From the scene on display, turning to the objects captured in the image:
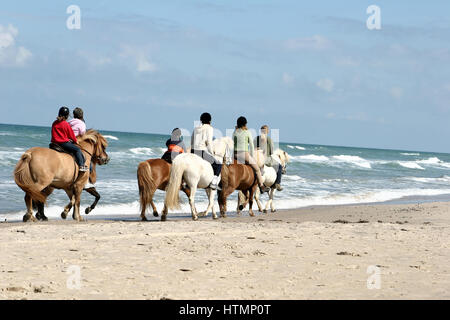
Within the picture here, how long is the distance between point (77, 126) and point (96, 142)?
1.64 ft

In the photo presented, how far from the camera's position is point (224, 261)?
25.0 ft

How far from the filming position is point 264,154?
1616 cm

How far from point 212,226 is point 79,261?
4.22 metres

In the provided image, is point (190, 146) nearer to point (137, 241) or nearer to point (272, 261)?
point (137, 241)

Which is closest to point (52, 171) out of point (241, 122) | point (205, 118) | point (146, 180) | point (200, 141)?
point (146, 180)

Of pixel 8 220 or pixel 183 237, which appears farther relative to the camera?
pixel 8 220

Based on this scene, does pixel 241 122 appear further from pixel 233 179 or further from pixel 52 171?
pixel 52 171

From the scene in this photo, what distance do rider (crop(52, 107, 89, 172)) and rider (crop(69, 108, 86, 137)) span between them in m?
0.46

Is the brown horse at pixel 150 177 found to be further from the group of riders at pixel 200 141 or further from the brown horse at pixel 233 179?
the brown horse at pixel 233 179

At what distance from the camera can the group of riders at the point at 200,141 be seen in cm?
1205

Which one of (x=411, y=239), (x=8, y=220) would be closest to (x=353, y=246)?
(x=411, y=239)

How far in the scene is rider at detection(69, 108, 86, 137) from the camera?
12.7 meters

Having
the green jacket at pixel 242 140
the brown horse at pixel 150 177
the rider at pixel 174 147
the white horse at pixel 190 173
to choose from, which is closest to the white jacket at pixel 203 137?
the white horse at pixel 190 173
